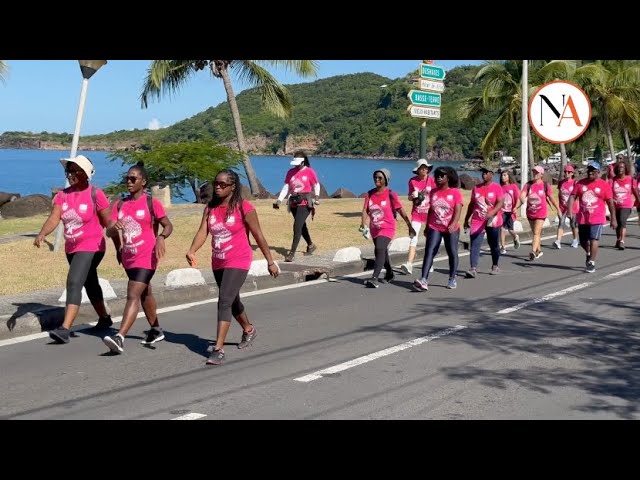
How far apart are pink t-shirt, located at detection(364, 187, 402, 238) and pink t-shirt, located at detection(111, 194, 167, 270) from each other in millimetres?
4953

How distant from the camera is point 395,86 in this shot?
88562 mm

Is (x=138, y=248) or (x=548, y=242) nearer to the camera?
(x=138, y=248)

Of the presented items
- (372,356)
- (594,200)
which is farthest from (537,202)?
(372,356)

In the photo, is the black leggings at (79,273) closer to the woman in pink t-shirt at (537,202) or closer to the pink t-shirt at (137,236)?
the pink t-shirt at (137,236)

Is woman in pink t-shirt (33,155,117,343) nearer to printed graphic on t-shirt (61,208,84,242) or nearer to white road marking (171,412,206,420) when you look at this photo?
printed graphic on t-shirt (61,208,84,242)

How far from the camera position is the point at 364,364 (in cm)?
870

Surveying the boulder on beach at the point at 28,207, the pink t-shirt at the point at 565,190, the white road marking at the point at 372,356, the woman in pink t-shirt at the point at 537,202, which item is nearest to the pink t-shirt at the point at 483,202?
the woman in pink t-shirt at the point at 537,202

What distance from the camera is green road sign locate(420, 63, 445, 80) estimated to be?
64.5 ft

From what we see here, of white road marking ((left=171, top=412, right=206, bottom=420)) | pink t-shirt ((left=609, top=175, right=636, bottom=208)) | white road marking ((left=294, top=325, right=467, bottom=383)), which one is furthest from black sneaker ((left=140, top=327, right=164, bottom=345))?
pink t-shirt ((left=609, top=175, right=636, bottom=208))

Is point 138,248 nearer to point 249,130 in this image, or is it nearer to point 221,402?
point 221,402

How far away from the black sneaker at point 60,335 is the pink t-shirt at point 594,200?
9594mm
